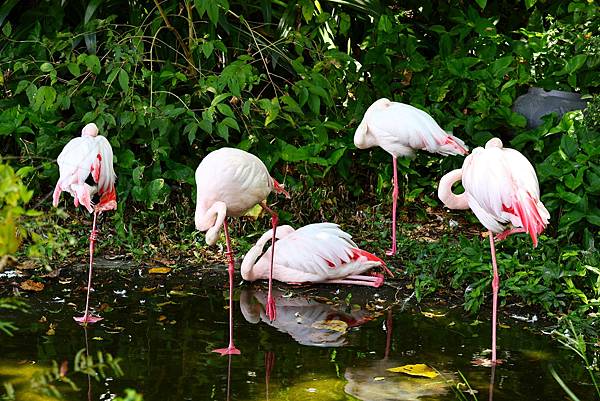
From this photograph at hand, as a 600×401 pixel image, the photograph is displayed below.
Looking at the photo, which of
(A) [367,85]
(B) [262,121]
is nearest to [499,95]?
(A) [367,85]

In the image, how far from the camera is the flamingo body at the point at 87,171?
196 inches

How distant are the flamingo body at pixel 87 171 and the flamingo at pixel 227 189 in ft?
1.74

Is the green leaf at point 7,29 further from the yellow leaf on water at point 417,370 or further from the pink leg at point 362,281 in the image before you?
the yellow leaf on water at point 417,370

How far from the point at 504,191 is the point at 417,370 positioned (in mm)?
1025

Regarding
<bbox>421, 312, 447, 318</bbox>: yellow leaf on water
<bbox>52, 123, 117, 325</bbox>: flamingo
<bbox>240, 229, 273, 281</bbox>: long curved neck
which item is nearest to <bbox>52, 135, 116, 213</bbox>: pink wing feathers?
<bbox>52, 123, 117, 325</bbox>: flamingo

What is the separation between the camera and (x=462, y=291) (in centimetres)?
550

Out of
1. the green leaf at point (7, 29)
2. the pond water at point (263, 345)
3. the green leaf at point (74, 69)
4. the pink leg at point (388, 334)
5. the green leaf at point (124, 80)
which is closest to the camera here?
the pond water at point (263, 345)

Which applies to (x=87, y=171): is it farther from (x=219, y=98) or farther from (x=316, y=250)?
(x=219, y=98)

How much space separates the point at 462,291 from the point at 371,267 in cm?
57

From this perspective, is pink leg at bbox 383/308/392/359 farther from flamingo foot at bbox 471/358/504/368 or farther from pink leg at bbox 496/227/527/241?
pink leg at bbox 496/227/527/241

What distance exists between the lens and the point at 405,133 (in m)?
6.19

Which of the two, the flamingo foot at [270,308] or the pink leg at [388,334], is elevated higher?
the flamingo foot at [270,308]

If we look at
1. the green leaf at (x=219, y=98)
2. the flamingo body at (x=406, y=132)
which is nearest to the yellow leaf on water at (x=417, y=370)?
the flamingo body at (x=406, y=132)

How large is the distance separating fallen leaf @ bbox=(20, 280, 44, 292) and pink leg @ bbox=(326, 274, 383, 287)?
66.7 inches
